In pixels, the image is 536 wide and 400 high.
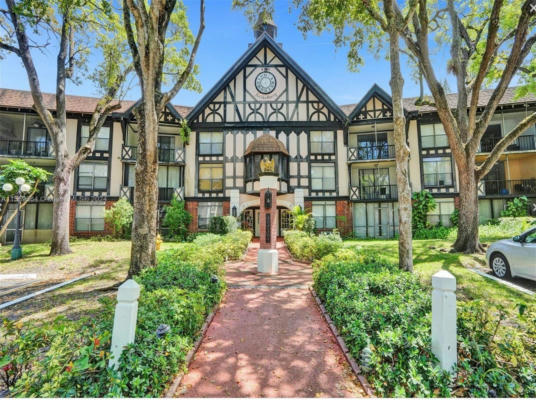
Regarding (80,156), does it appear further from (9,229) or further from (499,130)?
(499,130)

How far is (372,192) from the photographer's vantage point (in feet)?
72.2

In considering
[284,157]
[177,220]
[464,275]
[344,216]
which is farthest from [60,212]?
[344,216]

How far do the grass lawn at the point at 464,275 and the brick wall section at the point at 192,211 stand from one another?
13.4 meters

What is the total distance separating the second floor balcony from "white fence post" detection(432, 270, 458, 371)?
18.6m

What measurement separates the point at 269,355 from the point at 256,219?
1811 centimetres

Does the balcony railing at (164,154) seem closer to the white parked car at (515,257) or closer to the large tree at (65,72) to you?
the large tree at (65,72)

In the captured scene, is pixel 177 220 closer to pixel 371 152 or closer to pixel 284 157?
pixel 284 157

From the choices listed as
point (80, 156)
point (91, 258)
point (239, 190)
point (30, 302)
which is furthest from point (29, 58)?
point (239, 190)

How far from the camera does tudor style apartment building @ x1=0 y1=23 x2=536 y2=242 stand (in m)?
20.8

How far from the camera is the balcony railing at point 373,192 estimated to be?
2162 cm

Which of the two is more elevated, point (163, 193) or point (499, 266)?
point (163, 193)

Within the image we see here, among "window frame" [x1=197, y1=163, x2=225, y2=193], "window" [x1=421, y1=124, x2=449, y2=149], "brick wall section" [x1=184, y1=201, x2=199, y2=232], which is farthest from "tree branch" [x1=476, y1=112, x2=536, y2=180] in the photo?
"brick wall section" [x1=184, y1=201, x2=199, y2=232]

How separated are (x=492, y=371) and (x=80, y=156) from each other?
52.9 ft

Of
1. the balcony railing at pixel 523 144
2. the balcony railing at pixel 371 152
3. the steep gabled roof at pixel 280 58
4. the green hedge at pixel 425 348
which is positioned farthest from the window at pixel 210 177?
the balcony railing at pixel 523 144
